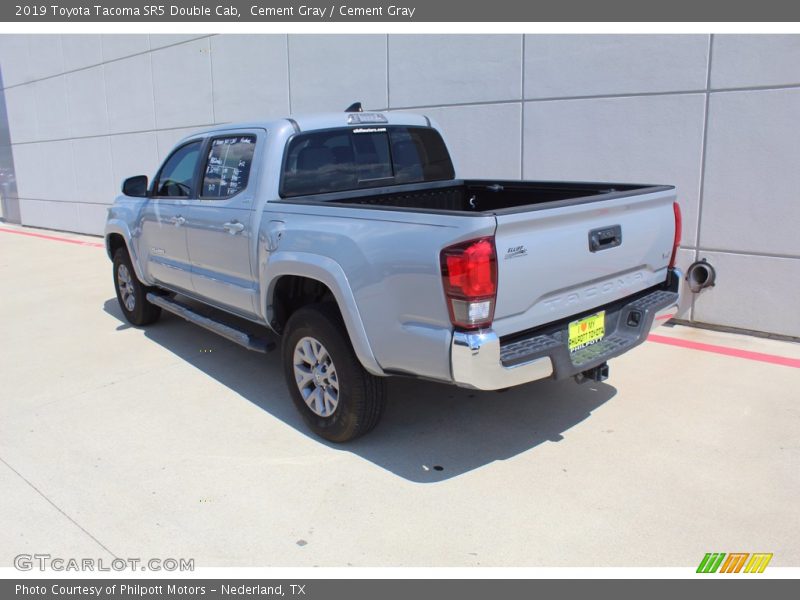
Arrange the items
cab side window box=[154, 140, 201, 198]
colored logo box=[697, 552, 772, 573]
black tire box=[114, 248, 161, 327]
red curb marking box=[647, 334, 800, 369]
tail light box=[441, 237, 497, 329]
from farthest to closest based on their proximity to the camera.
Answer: black tire box=[114, 248, 161, 327]
cab side window box=[154, 140, 201, 198]
red curb marking box=[647, 334, 800, 369]
tail light box=[441, 237, 497, 329]
colored logo box=[697, 552, 772, 573]

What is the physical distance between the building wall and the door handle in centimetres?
353

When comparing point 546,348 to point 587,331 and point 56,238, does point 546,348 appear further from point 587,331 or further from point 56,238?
point 56,238

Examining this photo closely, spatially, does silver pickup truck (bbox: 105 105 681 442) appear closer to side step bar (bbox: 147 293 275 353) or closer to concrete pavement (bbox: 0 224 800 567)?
side step bar (bbox: 147 293 275 353)

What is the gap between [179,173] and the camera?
5762 mm

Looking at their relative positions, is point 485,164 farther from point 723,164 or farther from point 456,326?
point 456,326

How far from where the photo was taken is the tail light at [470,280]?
10.3 ft

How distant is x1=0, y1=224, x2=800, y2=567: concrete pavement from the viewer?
10.5 ft

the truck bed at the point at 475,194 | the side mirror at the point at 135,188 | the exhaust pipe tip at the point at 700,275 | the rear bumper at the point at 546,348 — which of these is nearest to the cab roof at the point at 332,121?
the truck bed at the point at 475,194

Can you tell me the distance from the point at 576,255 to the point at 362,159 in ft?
6.41

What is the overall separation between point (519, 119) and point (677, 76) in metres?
1.64

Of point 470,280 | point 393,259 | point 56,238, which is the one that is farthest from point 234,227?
point 56,238

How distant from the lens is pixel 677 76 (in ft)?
19.6

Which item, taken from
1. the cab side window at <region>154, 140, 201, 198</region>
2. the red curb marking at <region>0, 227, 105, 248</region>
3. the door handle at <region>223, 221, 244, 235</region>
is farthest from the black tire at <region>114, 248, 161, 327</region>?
the red curb marking at <region>0, 227, 105, 248</region>

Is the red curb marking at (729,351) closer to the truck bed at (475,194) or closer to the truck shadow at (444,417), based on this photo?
the truck shadow at (444,417)
